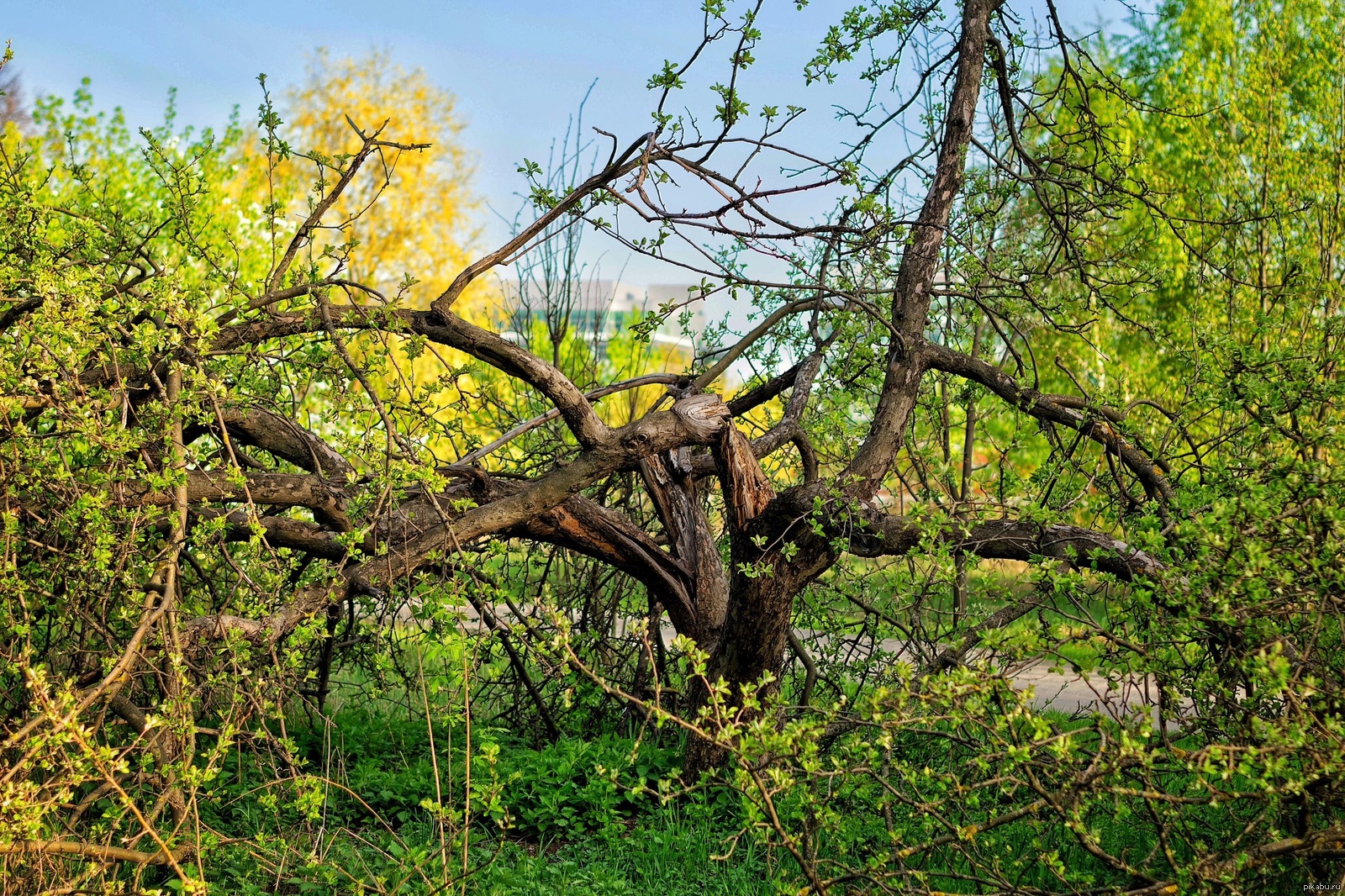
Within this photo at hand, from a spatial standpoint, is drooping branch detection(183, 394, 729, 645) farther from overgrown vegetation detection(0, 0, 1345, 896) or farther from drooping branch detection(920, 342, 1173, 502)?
drooping branch detection(920, 342, 1173, 502)

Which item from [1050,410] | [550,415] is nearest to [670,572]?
[550,415]

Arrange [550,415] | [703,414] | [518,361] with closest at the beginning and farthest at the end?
[518,361] < [703,414] < [550,415]

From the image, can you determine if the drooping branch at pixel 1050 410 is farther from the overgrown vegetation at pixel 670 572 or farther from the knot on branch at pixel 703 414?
the knot on branch at pixel 703 414

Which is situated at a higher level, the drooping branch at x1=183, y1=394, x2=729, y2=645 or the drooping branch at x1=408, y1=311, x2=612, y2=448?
the drooping branch at x1=408, y1=311, x2=612, y2=448

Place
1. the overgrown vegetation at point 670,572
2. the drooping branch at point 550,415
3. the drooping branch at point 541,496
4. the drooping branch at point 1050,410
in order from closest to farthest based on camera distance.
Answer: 1. the overgrown vegetation at point 670,572
2. the drooping branch at point 541,496
3. the drooping branch at point 1050,410
4. the drooping branch at point 550,415

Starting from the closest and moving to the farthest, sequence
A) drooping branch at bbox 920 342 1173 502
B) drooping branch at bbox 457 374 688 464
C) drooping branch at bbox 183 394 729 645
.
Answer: drooping branch at bbox 183 394 729 645 → drooping branch at bbox 920 342 1173 502 → drooping branch at bbox 457 374 688 464

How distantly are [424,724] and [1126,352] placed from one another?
13.0 metres

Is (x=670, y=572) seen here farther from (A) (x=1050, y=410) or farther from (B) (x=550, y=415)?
(A) (x=1050, y=410)

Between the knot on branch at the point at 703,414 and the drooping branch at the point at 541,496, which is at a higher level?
the knot on branch at the point at 703,414

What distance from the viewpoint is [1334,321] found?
5.26m

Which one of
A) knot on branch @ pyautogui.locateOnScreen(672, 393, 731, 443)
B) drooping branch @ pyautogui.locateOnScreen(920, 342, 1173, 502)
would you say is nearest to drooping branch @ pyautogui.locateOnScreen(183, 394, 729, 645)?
knot on branch @ pyautogui.locateOnScreen(672, 393, 731, 443)

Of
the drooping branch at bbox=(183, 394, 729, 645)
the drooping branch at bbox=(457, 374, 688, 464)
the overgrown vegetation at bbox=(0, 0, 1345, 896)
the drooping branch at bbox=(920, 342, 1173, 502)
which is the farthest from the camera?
the drooping branch at bbox=(457, 374, 688, 464)

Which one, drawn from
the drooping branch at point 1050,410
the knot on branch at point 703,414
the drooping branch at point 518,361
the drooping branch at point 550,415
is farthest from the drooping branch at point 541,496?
the drooping branch at point 1050,410

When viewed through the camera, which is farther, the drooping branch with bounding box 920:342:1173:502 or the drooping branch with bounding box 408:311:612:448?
the drooping branch with bounding box 920:342:1173:502
